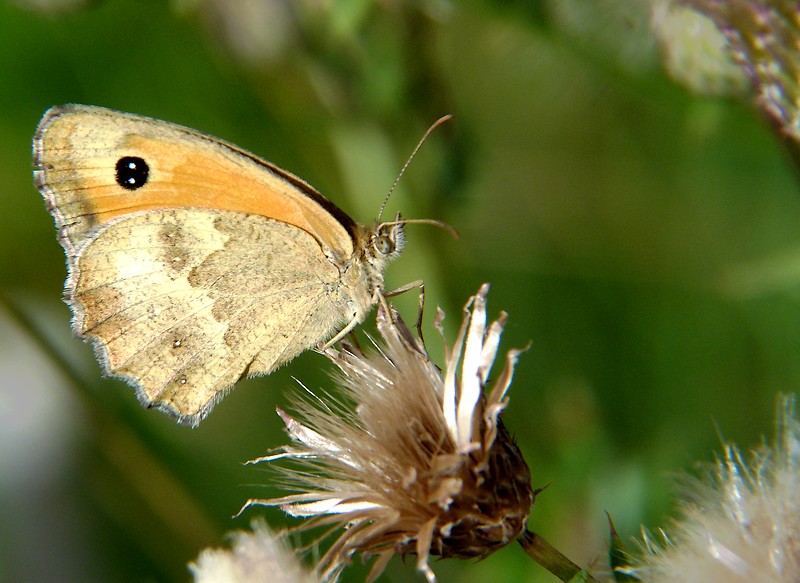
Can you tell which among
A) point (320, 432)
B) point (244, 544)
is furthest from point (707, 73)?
point (244, 544)

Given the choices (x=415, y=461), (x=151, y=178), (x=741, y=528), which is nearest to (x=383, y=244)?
(x=151, y=178)

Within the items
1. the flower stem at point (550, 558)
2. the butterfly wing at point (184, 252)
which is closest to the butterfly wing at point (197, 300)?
the butterfly wing at point (184, 252)

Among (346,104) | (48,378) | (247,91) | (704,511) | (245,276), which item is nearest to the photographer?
(704,511)

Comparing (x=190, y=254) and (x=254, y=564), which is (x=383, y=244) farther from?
(x=254, y=564)

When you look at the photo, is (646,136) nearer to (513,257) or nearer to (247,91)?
(513,257)

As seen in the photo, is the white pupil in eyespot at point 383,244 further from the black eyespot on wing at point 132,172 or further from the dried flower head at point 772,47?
the dried flower head at point 772,47

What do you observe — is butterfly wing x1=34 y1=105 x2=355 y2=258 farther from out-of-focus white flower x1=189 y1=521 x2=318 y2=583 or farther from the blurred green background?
out-of-focus white flower x1=189 y1=521 x2=318 y2=583
